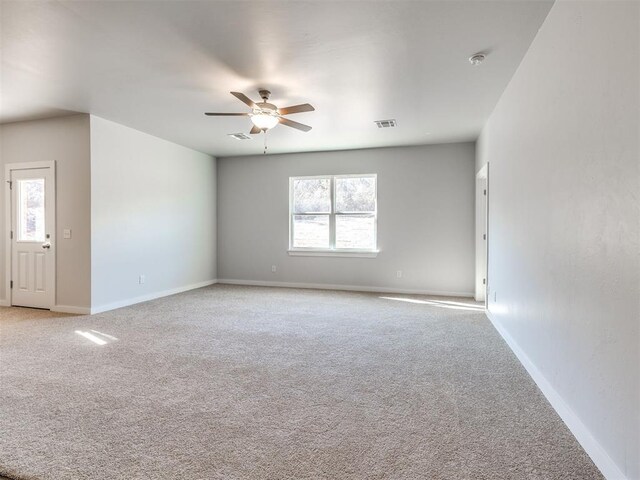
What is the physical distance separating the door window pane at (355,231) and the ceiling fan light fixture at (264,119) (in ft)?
11.0

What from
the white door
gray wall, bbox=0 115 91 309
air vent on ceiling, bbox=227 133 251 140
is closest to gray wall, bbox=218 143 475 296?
air vent on ceiling, bbox=227 133 251 140

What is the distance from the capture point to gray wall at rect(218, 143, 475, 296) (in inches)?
252

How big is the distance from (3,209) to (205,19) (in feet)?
16.1

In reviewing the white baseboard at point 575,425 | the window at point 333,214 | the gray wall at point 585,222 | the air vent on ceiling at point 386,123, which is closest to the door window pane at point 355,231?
the window at point 333,214

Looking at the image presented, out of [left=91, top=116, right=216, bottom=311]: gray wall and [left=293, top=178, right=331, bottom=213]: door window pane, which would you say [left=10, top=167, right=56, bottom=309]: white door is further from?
[left=293, top=178, right=331, bottom=213]: door window pane

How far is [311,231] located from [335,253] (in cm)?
68

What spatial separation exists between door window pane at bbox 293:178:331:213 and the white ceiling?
7.06 feet

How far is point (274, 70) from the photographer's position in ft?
11.4

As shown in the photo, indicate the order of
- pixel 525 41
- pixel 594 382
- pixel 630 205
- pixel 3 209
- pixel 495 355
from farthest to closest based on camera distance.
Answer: pixel 3 209, pixel 495 355, pixel 525 41, pixel 594 382, pixel 630 205

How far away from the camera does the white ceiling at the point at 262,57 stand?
256 cm

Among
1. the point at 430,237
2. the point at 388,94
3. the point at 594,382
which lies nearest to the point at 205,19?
the point at 388,94

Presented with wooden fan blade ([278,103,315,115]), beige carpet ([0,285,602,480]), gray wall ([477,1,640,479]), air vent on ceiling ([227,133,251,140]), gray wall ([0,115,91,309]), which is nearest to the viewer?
gray wall ([477,1,640,479])

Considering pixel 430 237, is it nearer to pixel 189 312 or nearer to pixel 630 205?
pixel 189 312

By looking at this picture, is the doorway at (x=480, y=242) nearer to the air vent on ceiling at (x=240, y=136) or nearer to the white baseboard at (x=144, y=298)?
the air vent on ceiling at (x=240, y=136)
